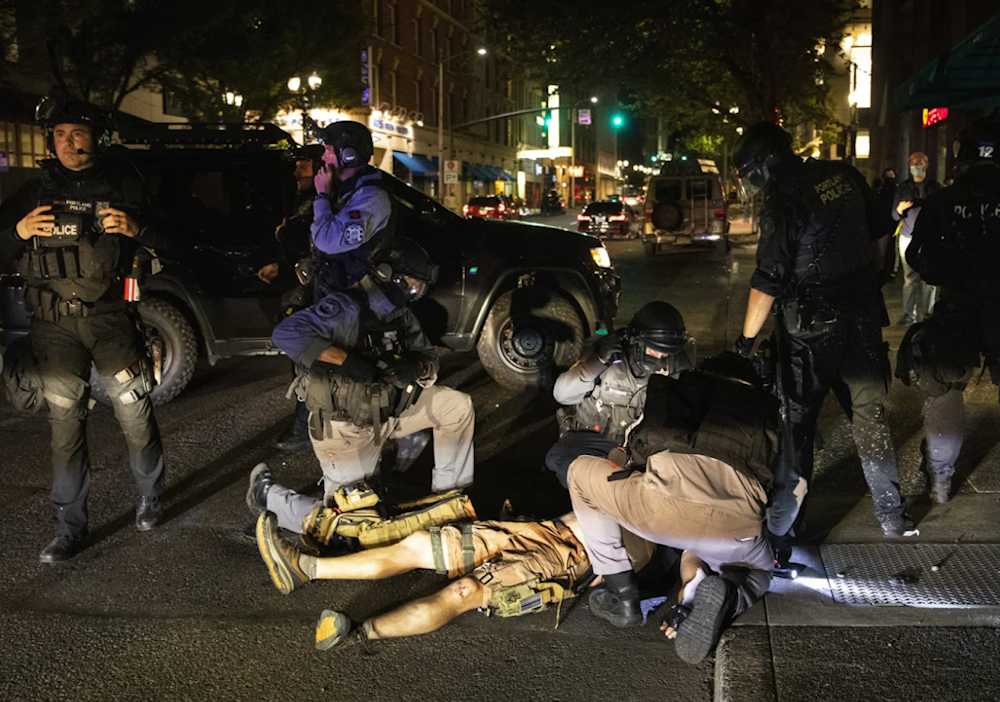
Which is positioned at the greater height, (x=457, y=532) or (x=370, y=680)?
(x=457, y=532)

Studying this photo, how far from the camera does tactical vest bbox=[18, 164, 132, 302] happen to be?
14.8 ft

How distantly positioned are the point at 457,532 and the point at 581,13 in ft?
59.6

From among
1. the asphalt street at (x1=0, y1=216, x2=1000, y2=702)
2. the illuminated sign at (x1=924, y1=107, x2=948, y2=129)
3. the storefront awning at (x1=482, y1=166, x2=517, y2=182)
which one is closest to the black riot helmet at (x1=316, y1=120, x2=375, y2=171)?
the asphalt street at (x1=0, y1=216, x2=1000, y2=702)

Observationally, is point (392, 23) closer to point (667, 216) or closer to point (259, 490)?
point (667, 216)

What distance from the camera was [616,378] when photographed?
14.9 feet

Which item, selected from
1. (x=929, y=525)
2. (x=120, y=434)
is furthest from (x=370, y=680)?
(x=120, y=434)

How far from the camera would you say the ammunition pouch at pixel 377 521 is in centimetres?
425

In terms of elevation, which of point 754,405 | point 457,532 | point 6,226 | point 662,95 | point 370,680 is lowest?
point 370,680

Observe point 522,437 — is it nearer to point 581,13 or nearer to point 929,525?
point 929,525

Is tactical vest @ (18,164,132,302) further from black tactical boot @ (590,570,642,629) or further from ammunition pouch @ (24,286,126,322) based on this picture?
black tactical boot @ (590,570,642,629)

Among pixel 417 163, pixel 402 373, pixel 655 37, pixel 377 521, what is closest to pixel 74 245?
pixel 402 373

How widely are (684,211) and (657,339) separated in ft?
74.3

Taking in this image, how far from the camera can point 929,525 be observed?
4676 mm

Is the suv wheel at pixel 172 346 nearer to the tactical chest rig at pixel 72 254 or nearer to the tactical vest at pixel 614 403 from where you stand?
the tactical chest rig at pixel 72 254
